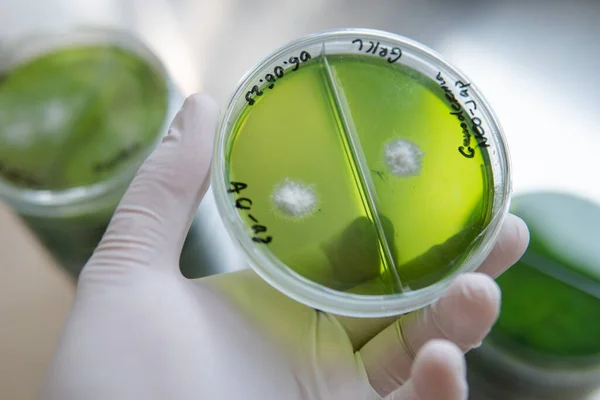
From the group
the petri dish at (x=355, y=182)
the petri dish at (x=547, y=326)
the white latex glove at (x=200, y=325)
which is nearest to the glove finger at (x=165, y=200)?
the white latex glove at (x=200, y=325)

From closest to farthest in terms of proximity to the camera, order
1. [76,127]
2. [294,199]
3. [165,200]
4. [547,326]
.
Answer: [294,199] < [165,200] < [547,326] < [76,127]

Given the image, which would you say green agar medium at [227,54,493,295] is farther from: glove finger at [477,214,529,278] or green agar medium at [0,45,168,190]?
green agar medium at [0,45,168,190]

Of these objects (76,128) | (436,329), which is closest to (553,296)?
(436,329)

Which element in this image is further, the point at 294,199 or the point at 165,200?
the point at 165,200

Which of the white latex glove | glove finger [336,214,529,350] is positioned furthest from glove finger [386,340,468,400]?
glove finger [336,214,529,350]

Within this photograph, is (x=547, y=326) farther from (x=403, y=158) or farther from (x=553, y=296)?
(x=403, y=158)

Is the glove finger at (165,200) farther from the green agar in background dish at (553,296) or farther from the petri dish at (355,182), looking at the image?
the green agar in background dish at (553,296)
